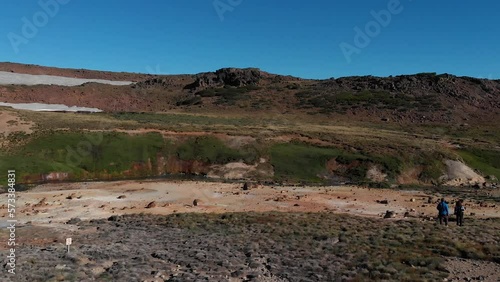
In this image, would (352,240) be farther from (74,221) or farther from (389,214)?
(74,221)

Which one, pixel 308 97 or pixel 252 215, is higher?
pixel 308 97

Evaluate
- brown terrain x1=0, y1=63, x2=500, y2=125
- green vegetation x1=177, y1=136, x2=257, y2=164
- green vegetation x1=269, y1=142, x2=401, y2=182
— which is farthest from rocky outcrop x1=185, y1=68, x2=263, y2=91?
green vegetation x1=269, y1=142, x2=401, y2=182

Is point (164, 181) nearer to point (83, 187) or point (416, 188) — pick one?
point (83, 187)

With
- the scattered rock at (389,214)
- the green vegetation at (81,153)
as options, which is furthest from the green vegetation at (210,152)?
the scattered rock at (389,214)

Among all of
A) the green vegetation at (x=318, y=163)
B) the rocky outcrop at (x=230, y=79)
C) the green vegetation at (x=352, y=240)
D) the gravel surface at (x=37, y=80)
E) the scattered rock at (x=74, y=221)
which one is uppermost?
the gravel surface at (x=37, y=80)

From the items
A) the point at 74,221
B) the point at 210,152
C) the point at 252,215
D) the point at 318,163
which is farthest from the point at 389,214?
the point at 210,152

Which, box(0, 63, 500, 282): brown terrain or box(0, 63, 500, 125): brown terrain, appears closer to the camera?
box(0, 63, 500, 282): brown terrain

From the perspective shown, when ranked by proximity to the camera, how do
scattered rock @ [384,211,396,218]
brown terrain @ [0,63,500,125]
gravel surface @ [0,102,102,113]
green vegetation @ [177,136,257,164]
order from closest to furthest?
scattered rock @ [384,211,396,218], green vegetation @ [177,136,257,164], brown terrain @ [0,63,500,125], gravel surface @ [0,102,102,113]

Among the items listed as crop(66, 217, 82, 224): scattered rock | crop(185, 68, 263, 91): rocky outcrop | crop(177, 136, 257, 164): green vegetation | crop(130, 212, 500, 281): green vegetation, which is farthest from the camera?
crop(185, 68, 263, 91): rocky outcrop

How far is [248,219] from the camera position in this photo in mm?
33688

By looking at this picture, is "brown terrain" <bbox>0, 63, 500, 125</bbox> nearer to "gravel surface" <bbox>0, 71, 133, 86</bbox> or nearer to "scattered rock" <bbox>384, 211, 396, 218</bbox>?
"gravel surface" <bbox>0, 71, 133, 86</bbox>

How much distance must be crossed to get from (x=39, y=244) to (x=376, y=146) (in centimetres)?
5066

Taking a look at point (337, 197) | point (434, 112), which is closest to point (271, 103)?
point (434, 112)

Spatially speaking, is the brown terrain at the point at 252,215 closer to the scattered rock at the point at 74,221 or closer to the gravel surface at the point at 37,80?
the scattered rock at the point at 74,221
